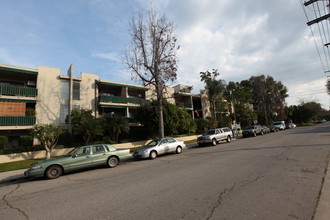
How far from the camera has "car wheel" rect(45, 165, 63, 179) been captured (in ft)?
27.6

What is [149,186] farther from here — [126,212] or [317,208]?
[317,208]

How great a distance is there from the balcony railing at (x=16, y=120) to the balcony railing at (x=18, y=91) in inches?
97.6

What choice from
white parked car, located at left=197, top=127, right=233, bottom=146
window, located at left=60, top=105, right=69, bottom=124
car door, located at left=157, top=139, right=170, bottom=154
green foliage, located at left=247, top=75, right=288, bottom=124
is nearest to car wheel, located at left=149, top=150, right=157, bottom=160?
car door, located at left=157, top=139, right=170, bottom=154

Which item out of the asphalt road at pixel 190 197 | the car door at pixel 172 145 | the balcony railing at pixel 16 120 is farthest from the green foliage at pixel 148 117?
the asphalt road at pixel 190 197

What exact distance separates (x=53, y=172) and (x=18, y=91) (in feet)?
43.6

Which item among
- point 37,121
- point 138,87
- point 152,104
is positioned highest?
point 138,87

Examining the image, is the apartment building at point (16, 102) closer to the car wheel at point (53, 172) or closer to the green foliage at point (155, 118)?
the green foliage at point (155, 118)

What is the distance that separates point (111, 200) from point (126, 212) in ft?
3.35

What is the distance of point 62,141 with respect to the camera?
17859mm

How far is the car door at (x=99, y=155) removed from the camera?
9766mm

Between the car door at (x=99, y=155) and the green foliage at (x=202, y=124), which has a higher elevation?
the green foliage at (x=202, y=124)

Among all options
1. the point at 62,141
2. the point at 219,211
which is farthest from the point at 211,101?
the point at 219,211

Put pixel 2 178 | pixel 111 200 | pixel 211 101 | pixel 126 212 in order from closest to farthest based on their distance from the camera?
pixel 126 212 → pixel 111 200 → pixel 2 178 → pixel 211 101

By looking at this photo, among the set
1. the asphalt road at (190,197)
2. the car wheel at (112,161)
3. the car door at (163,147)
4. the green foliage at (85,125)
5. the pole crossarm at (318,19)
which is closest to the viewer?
the asphalt road at (190,197)
